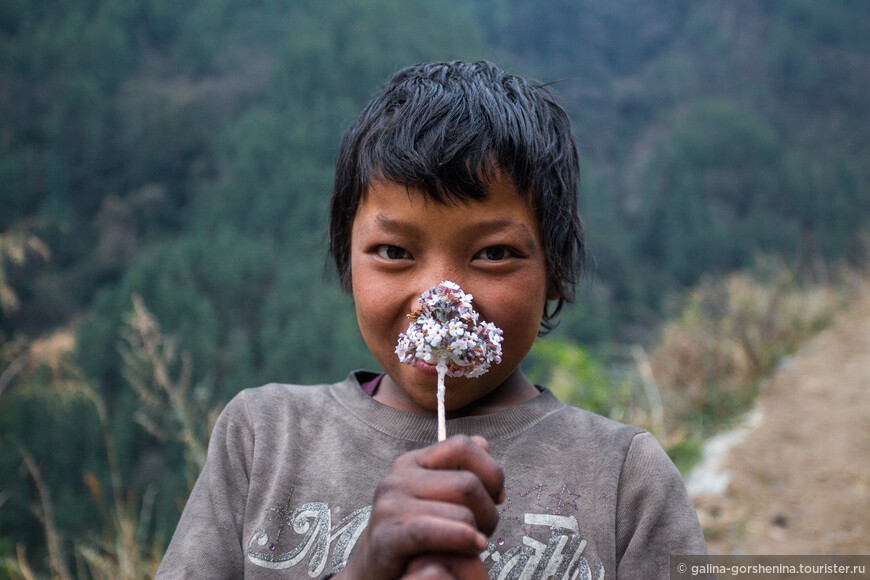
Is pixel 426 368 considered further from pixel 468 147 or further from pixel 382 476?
pixel 468 147

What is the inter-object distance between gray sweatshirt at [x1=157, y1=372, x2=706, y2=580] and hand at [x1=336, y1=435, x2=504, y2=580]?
32 cm

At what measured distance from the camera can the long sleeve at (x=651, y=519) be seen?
44.1 inches

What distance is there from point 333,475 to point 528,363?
172 inches

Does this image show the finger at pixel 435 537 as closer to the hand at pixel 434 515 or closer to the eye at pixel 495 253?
Answer: the hand at pixel 434 515

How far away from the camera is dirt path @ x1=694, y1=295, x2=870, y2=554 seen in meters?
2.93

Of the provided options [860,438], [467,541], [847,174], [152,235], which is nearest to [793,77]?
[847,174]

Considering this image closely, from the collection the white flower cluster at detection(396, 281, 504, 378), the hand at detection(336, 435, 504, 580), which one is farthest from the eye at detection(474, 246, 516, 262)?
the hand at detection(336, 435, 504, 580)

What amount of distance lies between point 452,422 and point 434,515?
473 millimetres

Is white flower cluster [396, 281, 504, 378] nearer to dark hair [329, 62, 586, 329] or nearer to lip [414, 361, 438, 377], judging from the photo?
lip [414, 361, 438, 377]

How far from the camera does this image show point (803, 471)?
3471 millimetres

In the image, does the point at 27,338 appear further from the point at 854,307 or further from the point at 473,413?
the point at 854,307

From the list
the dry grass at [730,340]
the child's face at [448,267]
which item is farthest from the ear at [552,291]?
the dry grass at [730,340]

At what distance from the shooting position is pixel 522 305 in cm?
121

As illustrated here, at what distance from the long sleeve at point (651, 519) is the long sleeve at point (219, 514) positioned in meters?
0.68
